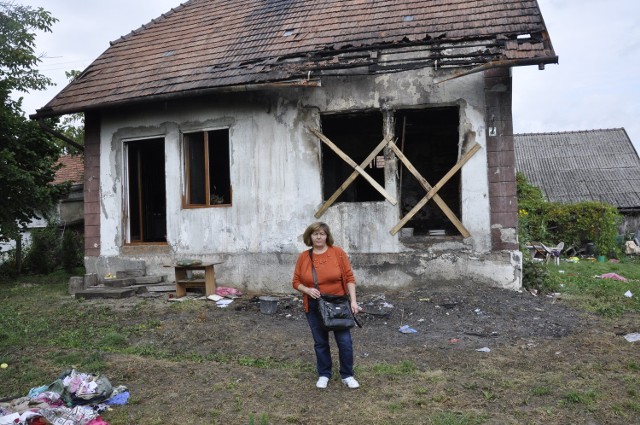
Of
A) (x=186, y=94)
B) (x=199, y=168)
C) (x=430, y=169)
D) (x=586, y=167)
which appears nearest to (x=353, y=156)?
(x=430, y=169)

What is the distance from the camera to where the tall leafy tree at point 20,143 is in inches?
456

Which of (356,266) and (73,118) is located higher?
(73,118)

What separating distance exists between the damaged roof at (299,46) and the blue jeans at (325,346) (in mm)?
4709

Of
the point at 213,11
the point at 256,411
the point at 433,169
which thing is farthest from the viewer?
the point at 433,169

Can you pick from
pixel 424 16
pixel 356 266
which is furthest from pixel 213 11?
pixel 356 266

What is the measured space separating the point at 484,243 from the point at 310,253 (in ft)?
13.9

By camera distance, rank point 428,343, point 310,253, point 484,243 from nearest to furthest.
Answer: point 310,253 → point 428,343 → point 484,243

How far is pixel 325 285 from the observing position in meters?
4.56

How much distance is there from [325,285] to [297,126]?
4.85 meters

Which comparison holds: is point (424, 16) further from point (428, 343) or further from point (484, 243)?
point (428, 343)

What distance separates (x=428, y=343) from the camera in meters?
6.03

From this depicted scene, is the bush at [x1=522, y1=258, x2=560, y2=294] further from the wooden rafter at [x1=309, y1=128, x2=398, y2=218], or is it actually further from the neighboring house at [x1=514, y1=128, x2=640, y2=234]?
the neighboring house at [x1=514, y1=128, x2=640, y2=234]

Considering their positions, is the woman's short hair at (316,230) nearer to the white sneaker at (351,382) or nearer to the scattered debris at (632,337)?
the white sneaker at (351,382)

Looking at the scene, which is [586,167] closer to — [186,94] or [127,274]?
[186,94]
